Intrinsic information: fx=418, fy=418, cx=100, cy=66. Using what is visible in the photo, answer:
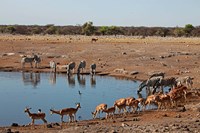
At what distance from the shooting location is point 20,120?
2066cm

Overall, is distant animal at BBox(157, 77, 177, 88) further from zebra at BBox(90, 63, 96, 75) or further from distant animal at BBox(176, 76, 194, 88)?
zebra at BBox(90, 63, 96, 75)

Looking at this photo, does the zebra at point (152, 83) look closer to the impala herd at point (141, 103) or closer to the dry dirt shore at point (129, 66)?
the impala herd at point (141, 103)

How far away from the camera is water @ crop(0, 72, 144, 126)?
73.6 ft

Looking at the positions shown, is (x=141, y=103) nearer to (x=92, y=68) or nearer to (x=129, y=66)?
(x=92, y=68)

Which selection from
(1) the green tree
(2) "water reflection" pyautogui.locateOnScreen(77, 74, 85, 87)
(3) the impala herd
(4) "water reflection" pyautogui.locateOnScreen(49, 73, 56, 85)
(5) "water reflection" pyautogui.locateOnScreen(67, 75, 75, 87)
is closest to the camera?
(3) the impala herd

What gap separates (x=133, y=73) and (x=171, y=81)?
30.3ft

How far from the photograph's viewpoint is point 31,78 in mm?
37688

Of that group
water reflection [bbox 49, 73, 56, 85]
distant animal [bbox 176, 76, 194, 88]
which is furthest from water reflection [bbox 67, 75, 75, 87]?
distant animal [bbox 176, 76, 194, 88]

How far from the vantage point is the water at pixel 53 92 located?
22.4 m

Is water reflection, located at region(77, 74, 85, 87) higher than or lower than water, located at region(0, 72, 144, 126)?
lower

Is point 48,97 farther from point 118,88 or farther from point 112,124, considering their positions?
point 112,124

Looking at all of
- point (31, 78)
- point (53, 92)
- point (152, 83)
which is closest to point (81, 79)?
point (31, 78)

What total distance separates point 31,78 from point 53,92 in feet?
28.4

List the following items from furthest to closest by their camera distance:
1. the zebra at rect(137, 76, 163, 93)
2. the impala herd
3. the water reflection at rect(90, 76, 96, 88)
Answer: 1. the water reflection at rect(90, 76, 96, 88)
2. the zebra at rect(137, 76, 163, 93)
3. the impala herd
